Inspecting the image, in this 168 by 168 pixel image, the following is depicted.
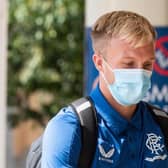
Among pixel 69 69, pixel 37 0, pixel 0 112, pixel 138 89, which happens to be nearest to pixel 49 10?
pixel 37 0

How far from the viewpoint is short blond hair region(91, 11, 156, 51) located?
248 cm

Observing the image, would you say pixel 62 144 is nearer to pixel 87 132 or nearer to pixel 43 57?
pixel 87 132

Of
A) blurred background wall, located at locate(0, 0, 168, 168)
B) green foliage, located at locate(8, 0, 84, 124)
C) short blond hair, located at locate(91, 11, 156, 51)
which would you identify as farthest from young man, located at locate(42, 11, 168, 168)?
green foliage, located at locate(8, 0, 84, 124)

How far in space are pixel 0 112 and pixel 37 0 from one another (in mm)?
2275

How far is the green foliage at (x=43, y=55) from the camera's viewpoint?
6812mm

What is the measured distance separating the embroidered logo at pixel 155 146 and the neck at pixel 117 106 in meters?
0.13

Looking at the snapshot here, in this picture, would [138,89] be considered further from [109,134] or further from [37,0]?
[37,0]

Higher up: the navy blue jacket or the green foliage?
the navy blue jacket

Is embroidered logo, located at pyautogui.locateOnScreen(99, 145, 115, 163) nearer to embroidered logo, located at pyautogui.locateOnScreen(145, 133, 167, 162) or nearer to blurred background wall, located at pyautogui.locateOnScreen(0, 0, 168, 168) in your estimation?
embroidered logo, located at pyautogui.locateOnScreen(145, 133, 167, 162)

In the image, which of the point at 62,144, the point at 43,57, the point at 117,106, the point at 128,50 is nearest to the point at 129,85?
the point at 117,106

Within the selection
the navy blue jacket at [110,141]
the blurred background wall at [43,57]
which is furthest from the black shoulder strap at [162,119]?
the blurred background wall at [43,57]

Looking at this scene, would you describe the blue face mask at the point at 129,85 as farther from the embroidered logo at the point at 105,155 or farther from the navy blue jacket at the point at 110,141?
the embroidered logo at the point at 105,155

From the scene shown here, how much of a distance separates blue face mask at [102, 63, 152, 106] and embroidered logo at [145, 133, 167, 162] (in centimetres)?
18

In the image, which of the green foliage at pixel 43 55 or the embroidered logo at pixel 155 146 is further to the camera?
the green foliage at pixel 43 55
